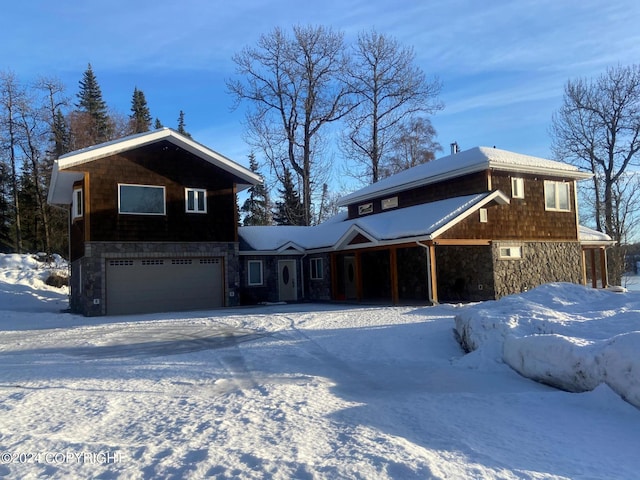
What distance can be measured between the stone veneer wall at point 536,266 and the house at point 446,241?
4cm

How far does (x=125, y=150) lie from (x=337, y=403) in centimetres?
1572

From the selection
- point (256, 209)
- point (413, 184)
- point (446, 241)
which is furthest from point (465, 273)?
point (256, 209)

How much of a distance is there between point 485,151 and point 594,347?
15.7m

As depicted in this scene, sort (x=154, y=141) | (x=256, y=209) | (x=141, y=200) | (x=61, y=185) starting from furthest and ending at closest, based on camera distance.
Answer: (x=256, y=209)
(x=61, y=185)
(x=154, y=141)
(x=141, y=200)

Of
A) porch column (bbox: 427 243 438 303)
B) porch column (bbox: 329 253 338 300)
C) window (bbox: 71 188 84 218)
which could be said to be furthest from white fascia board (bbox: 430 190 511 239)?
window (bbox: 71 188 84 218)

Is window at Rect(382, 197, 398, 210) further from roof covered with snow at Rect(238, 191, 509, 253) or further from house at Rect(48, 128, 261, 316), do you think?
house at Rect(48, 128, 261, 316)

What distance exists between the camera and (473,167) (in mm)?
19578

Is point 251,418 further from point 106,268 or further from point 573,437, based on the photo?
point 106,268

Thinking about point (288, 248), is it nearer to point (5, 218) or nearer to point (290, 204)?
point (290, 204)

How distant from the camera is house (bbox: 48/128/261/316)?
18.5 m

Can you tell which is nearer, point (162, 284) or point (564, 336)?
point (564, 336)

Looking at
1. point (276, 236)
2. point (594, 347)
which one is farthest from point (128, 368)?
point (276, 236)

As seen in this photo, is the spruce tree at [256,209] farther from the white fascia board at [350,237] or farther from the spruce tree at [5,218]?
the white fascia board at [350,237]

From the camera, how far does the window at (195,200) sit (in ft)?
66.6
